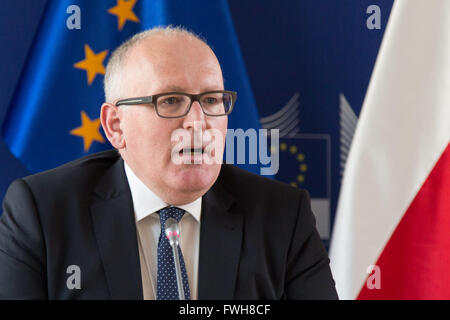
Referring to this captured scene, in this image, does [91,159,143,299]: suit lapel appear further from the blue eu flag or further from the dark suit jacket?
the blue eu flag

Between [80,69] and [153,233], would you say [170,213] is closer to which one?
[153,233]

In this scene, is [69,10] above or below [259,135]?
above

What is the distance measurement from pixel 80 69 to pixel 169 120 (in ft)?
2.91

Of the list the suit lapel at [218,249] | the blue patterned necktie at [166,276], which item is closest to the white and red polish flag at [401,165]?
the suit lapel at [218,249]

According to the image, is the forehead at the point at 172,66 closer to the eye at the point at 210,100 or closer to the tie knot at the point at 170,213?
the eye at the point at 210,100

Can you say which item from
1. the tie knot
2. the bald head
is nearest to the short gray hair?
the bald head

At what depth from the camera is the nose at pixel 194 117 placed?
143cm

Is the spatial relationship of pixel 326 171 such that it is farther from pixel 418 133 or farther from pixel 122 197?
pixel 122 197

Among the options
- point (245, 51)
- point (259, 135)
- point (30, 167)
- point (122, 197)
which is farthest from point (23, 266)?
point (245, 51)

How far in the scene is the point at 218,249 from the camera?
4.86 feet

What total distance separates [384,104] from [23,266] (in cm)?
150

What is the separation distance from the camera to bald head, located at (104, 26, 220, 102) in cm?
145

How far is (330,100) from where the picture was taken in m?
2.33

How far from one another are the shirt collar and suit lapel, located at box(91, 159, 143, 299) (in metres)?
0.02
